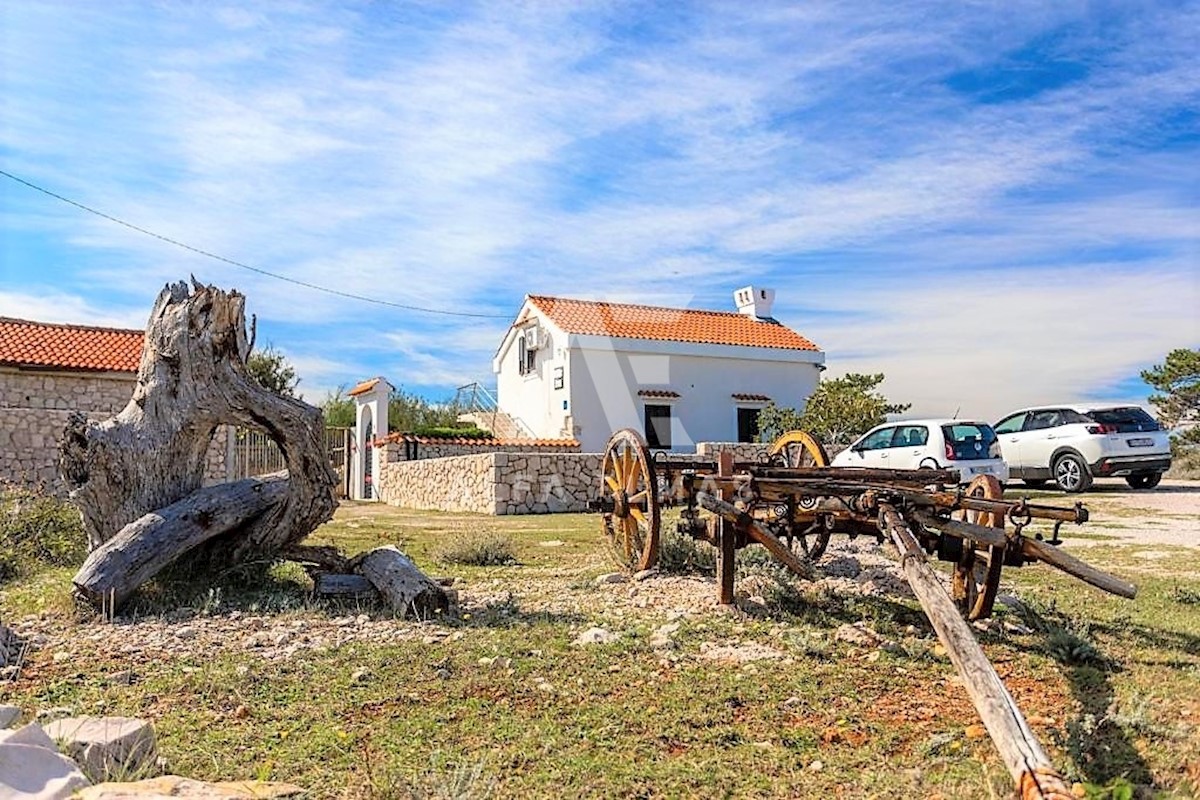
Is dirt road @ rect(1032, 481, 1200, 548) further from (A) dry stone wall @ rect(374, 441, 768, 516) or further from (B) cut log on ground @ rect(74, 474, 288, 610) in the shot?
(B) cut log on ground @ rect(74, 474, 288, 610)

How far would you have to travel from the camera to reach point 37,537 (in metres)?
9.38

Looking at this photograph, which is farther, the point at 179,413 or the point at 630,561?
the point at 630,561

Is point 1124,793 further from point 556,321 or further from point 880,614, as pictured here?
point 556,321

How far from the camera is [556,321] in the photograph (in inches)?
1167

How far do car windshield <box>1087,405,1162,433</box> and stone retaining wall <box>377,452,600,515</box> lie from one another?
30.6 feet

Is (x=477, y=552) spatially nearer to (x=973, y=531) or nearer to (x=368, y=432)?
(x=973, y=531)

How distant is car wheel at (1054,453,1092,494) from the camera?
18.0m

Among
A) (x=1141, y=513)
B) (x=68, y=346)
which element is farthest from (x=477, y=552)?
(x=68, y=346)

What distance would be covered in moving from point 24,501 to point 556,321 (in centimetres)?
2012

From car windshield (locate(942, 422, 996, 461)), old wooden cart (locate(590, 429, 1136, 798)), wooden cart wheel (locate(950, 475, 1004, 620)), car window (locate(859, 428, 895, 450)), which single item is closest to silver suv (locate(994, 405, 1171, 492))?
car windshield (locate(942, 422, 996, 461))

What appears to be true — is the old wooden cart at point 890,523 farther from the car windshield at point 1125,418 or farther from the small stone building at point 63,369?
the small stone building at point 63,369

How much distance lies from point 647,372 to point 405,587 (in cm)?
2368

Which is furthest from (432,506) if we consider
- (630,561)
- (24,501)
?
(630,561)

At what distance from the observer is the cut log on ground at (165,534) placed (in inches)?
245
